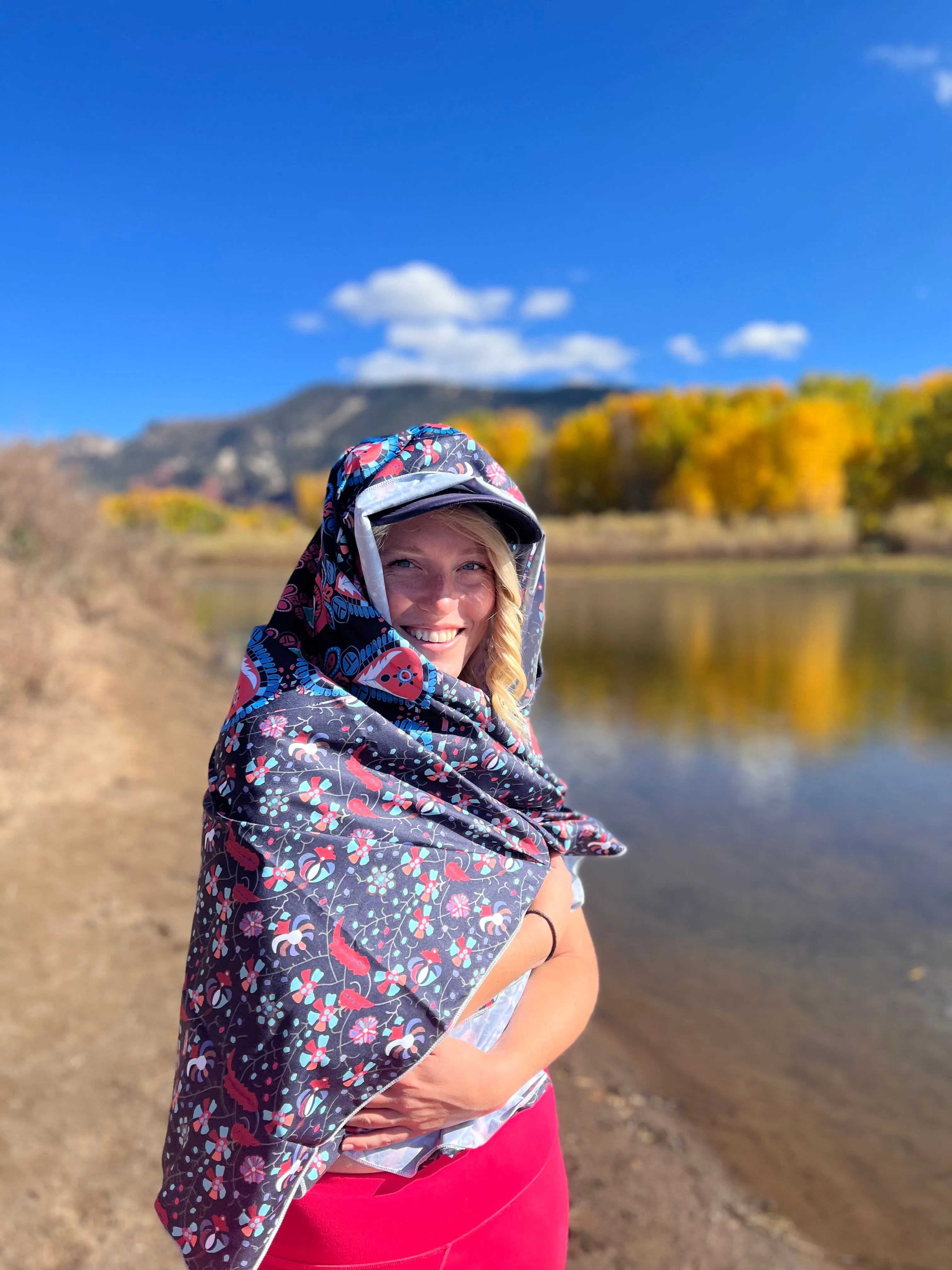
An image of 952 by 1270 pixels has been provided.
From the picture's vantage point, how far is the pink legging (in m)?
1.34

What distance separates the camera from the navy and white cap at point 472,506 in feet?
4.55

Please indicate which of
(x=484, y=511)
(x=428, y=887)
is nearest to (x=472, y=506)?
(x=484, y=511)

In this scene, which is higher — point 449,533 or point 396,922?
point 449,533

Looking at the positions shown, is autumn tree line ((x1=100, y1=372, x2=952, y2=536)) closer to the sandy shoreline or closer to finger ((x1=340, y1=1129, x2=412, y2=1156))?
the sandy shoreline

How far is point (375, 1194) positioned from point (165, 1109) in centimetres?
224

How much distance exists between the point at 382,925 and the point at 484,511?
68cm

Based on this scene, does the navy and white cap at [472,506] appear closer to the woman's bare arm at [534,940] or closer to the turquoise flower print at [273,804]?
the turquoise flower print at [273,804]

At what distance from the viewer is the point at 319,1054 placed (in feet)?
4.10

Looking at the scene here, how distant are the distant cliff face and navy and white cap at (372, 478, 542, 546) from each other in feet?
381

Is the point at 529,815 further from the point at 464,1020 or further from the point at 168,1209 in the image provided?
the point at 168,1209

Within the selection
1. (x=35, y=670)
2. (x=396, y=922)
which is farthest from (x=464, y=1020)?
(x=35, y=670)

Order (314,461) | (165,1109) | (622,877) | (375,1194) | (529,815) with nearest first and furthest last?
(375,1194), (529,815), (165,1109), (622,877), (314,461)

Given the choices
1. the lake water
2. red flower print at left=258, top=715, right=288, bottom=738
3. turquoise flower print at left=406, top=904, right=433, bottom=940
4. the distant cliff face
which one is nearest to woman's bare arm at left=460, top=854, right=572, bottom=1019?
turquoise flower print at left=406, top=904, right=433, bottom=940

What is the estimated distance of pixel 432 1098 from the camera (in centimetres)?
131
